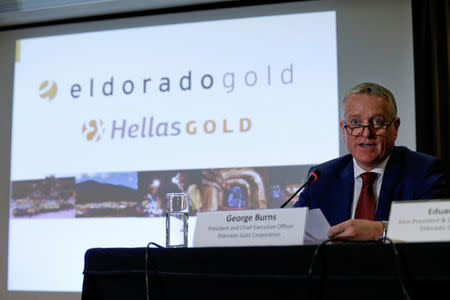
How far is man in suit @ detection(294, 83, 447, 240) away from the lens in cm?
209

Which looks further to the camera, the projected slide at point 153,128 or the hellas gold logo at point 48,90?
the hellas gold logo at point 48,90

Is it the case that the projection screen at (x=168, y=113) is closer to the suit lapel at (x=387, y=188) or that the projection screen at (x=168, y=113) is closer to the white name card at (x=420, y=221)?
the suit lapel at (x=387, y=188)

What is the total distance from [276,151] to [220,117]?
1.52ft

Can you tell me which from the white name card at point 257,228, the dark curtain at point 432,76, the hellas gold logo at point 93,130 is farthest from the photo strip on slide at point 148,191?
the white name card at point 257,228

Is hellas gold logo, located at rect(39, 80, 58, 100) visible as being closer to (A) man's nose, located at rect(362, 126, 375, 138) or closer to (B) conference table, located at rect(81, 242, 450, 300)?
(A) man's nose, located at rect(362, 126, 375, 138)

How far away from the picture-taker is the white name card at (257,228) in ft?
4.23

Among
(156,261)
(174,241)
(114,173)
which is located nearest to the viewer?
(156,261)

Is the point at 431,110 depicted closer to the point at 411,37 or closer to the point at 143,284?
the point at 411,37

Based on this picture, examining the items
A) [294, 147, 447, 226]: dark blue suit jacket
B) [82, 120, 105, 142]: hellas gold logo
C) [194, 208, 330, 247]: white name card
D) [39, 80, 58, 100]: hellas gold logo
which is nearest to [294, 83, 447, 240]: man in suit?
[294, 147, 447, 226]: dark blue suit jacket

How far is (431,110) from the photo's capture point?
3721 mm

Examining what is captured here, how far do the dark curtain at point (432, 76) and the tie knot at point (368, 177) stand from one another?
1.63 meters

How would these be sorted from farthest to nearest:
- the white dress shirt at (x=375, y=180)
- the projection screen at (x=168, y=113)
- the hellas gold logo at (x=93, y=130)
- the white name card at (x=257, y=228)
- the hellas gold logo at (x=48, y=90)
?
1. the hellas gold logo at (x=48, y=90)
2. the hellas gold logo at (x=93, y=130)
3. the projection screen at (x=168, y=113)
4. the white dress shirt at (x=375, y=180)
5. the white name card at (x=257, y=228)

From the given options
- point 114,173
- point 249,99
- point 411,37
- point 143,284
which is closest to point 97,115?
point 114,173

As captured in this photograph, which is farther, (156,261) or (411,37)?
(411,37)
